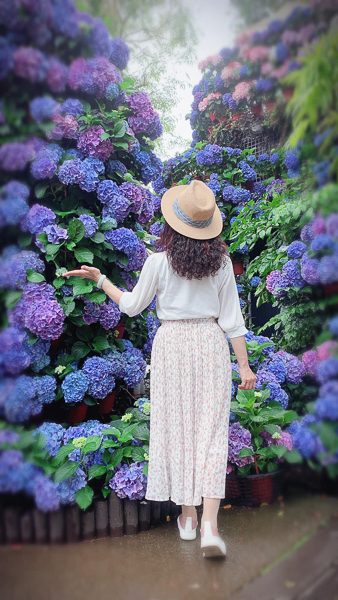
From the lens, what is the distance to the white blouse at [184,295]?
1.82 metres

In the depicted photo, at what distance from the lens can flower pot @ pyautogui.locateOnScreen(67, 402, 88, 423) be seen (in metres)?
2.26

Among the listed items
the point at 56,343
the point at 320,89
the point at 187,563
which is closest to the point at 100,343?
the point at 56,343

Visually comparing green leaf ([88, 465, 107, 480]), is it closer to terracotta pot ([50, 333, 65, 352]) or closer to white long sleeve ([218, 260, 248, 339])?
terracotta pot ([50, 333, 65, 352])

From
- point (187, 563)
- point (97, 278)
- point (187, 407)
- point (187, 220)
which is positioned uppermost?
point (187, 220)

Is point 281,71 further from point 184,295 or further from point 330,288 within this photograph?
point 184,295

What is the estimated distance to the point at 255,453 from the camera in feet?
6.97

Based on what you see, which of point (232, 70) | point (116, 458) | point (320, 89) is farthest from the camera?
point (116, 458)

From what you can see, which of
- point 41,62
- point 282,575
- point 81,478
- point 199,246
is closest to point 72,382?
point 81,478

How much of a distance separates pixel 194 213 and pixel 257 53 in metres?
0.70

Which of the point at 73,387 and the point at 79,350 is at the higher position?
the point at 79,350

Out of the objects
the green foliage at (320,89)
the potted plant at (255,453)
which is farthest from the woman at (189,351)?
the green foliage at (320,89)

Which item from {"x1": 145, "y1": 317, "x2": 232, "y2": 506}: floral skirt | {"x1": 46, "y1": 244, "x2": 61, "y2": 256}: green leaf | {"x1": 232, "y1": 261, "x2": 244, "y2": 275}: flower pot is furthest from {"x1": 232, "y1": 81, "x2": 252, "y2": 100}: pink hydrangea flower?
{"x1": 232, "y1": 261, "x2": 244, "y2": 275}: flower pot

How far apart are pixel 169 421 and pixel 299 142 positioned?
1.18 m

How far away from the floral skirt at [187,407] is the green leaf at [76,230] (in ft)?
2.11
